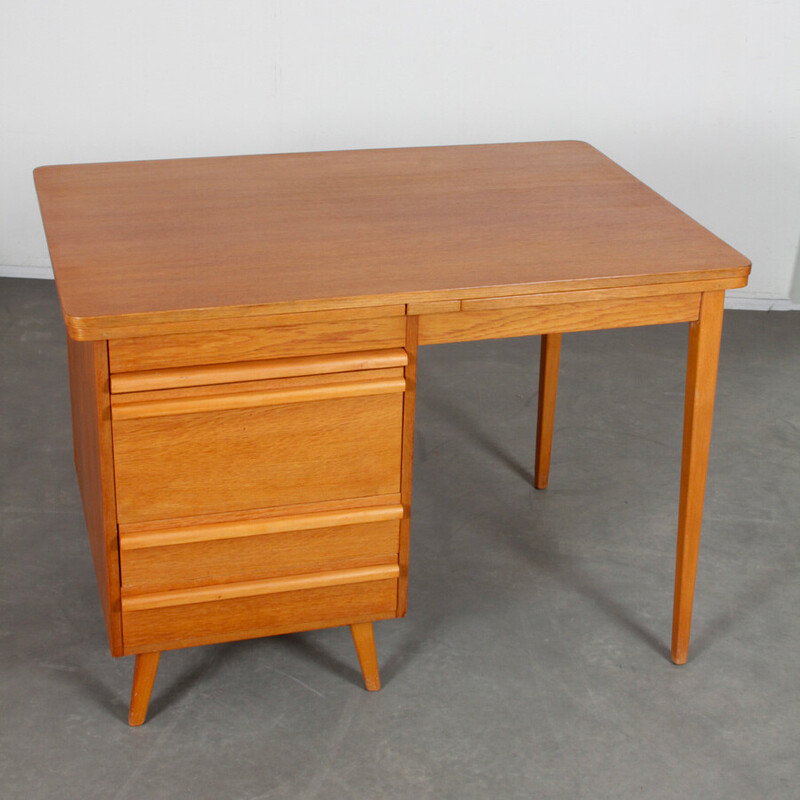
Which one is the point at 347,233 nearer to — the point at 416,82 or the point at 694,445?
the point at 694,445

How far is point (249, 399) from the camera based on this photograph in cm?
191

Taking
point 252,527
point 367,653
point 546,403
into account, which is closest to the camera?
point 252,527

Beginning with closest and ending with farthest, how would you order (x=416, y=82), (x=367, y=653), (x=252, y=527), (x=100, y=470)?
(x=100, y=470)
(x=252, y=527)
(x=367, y=653)
(x=416, y=82)

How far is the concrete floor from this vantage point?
2115mm

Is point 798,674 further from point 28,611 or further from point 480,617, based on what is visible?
point 28,611

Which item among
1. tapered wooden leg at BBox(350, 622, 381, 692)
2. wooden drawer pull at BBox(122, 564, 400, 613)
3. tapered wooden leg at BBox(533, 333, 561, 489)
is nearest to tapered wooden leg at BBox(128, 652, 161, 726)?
wooden drawer pull at BBox(122, 564, 400, 613)

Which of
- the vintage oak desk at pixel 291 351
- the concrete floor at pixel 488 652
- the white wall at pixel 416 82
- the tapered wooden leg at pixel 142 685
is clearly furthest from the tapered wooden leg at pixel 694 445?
the white wall at pixel 416 82

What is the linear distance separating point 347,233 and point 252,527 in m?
0.58

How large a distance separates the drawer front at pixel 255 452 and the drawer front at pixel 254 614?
20 cm

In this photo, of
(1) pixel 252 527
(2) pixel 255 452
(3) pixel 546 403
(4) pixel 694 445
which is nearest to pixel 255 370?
(2) pixel 255 452

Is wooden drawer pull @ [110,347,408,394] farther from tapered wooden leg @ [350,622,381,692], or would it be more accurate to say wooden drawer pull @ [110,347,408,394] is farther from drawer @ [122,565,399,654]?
tapered wooden leg @ [350,622,381,692]

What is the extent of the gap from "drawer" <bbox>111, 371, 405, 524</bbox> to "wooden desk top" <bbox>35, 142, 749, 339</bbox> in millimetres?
158

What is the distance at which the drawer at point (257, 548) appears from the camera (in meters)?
1.99

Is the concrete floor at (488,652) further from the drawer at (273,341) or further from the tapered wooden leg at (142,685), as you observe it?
the drawer at (273,341)
